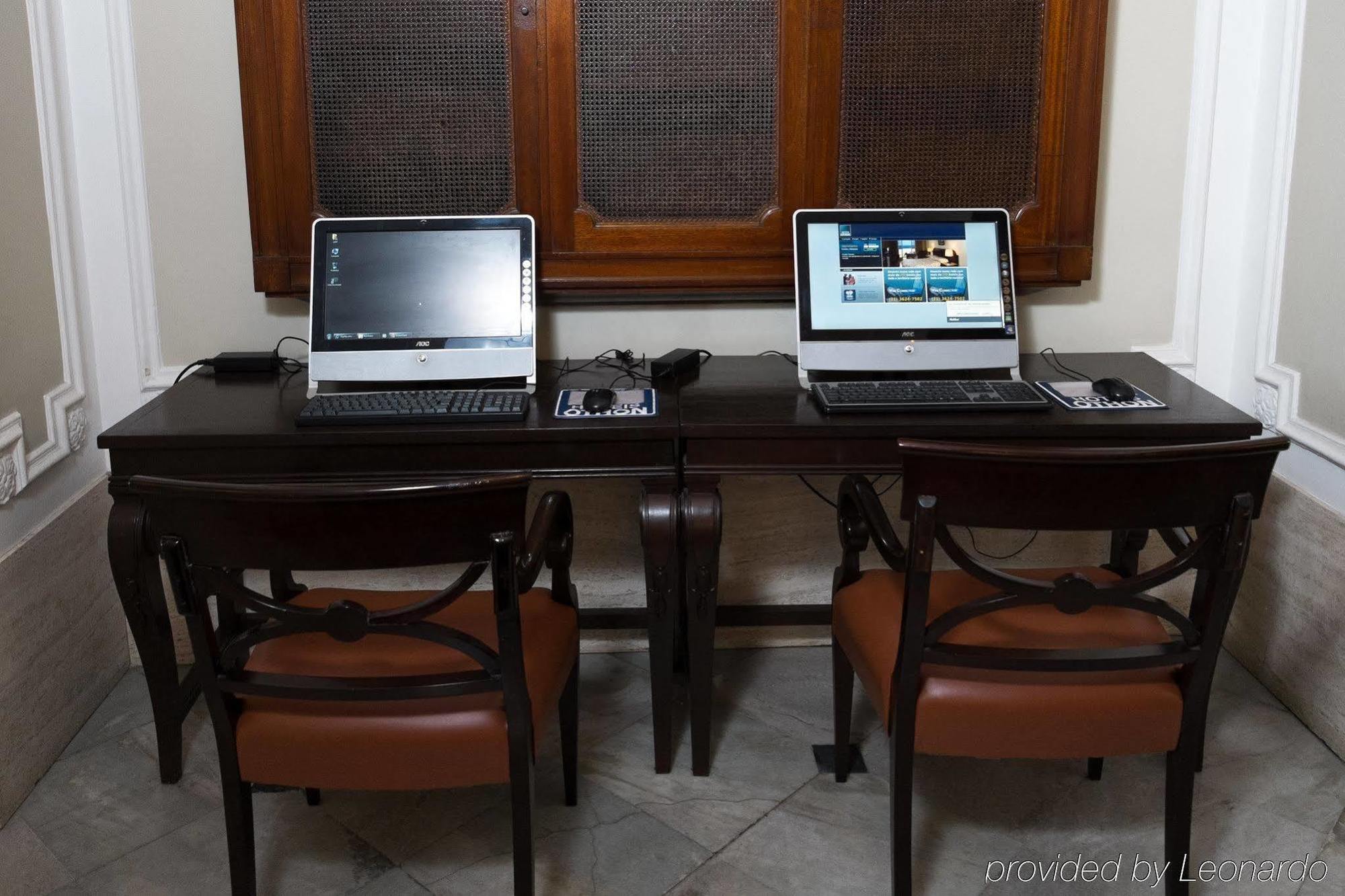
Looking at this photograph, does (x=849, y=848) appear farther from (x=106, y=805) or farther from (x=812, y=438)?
(x=106, y=805)

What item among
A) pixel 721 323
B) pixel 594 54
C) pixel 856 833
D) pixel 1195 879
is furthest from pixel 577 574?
pixel 1195 879

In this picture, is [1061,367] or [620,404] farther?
[1061,367]

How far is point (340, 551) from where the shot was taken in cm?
167

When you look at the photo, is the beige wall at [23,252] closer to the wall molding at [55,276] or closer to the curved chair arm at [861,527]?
the wall molding at [55,276]

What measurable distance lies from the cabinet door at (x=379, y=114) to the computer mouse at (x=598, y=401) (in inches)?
21.2

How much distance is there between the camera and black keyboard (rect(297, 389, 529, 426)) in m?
2.37

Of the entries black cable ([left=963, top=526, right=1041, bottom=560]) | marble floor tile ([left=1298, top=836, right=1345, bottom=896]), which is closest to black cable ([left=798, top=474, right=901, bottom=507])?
black cable ([left=963, top=526, right=1041, bottom=560])

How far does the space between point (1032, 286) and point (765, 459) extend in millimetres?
872

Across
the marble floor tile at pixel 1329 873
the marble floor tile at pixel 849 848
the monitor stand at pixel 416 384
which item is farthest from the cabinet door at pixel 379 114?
the marble floor tile at pixel 1329 873

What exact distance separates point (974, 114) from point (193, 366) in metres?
1.82

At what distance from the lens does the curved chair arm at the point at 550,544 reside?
1946mm

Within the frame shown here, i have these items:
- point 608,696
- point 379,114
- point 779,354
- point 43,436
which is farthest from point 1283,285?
point 43,436

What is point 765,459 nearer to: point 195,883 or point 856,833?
point 856,833

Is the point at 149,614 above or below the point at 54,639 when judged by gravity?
above
